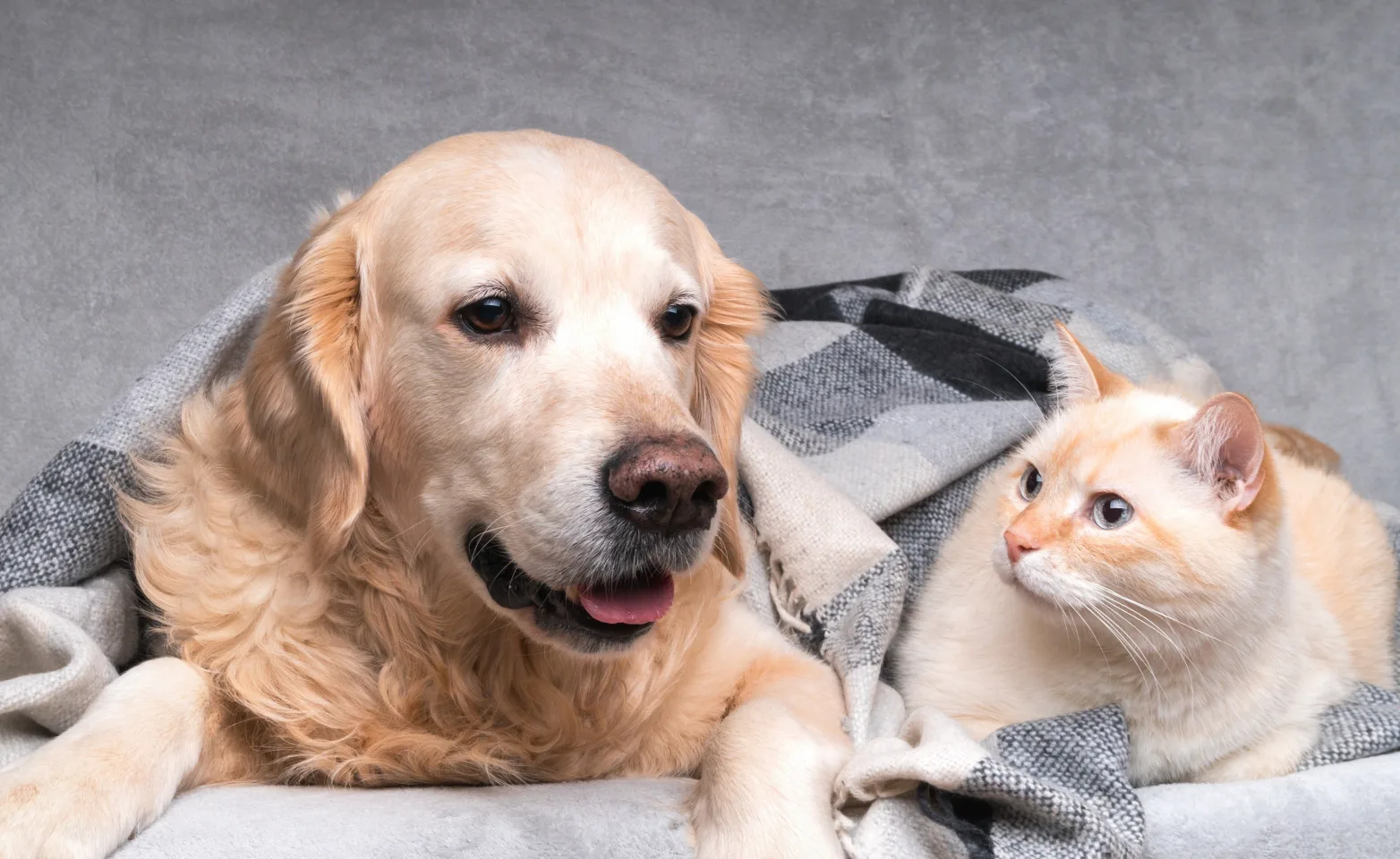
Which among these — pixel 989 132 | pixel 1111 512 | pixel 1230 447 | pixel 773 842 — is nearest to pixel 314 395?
pixel 773 842

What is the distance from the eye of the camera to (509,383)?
160 centimetres

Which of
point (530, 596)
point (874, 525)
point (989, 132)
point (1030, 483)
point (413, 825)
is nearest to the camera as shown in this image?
point (413, 825)

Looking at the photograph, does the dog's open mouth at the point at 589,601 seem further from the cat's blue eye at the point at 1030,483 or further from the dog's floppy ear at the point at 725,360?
the cat's blue eye at the point at 1030,483

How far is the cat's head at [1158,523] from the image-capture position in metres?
1.58

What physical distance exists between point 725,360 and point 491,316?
0.45m

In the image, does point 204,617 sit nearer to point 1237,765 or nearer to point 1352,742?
point 1237,765

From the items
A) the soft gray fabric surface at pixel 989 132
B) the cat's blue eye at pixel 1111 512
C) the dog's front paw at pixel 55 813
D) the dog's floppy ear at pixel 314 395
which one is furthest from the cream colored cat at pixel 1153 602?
the soft gray fabric surface at pixel 989 132

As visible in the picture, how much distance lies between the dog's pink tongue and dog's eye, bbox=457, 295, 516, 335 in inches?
13.8

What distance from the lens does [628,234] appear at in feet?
5.55

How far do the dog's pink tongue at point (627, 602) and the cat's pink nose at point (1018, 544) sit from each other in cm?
44

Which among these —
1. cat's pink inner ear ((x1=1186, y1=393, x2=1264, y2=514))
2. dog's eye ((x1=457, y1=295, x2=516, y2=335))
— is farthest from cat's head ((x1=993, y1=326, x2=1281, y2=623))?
dog's eye ((x1=457, y1=295, x2=516, y2=335))

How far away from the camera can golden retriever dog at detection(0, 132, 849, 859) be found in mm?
1503

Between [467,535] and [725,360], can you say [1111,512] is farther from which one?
[467,535]

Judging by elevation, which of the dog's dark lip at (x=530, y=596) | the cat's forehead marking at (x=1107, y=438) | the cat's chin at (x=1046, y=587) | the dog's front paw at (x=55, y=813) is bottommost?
the dog's front paw at (x=55, y=813)
